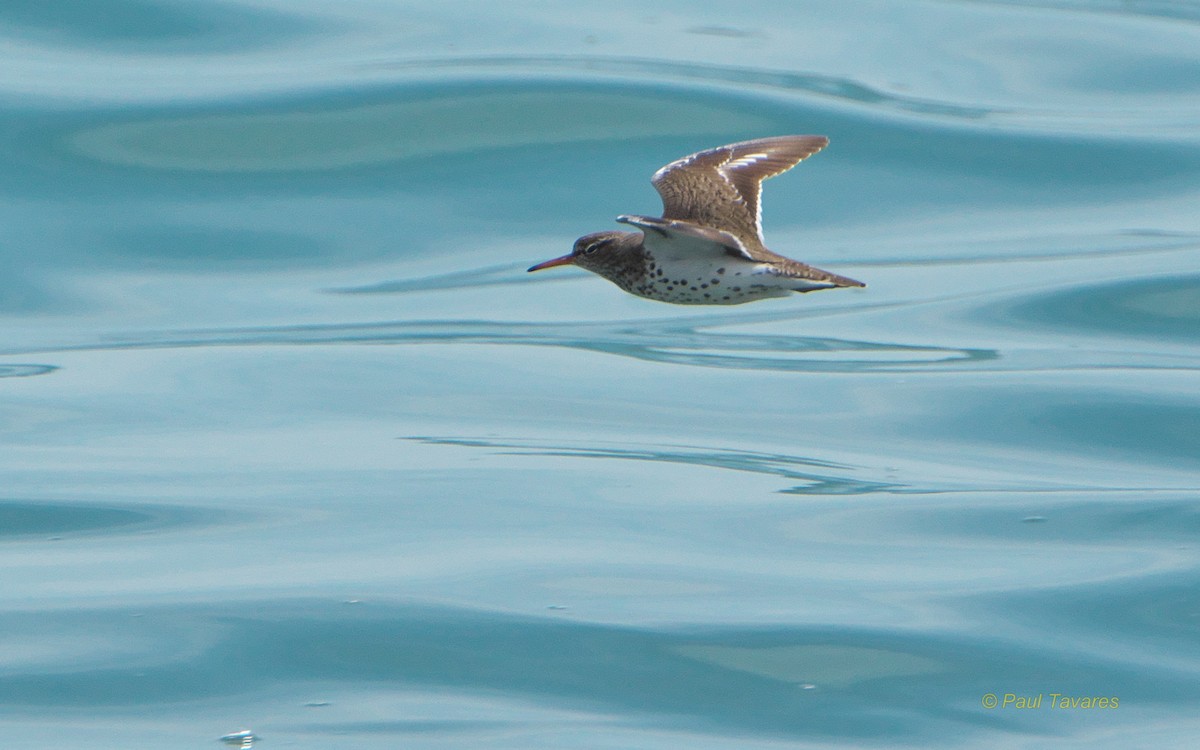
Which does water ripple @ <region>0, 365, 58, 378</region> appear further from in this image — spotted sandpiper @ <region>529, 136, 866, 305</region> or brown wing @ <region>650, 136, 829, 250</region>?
brown wing @ <region>650, 136, 829, 250</region>

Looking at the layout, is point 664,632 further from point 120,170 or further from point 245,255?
point 120,170

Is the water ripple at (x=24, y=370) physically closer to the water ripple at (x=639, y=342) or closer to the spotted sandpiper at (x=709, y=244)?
the water ripple at (x=639, y=342)

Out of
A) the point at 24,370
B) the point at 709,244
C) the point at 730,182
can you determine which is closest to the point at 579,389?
the point at 730,182

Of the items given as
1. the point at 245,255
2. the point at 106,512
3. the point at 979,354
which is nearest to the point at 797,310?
the point at 979,354

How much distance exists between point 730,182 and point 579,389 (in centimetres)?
336

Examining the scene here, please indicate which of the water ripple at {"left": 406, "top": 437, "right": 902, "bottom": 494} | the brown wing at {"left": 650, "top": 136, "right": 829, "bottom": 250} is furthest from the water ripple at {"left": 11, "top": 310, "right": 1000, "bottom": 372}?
the brown wing at {"left": 650, "top": 136, "right": 829, "bottom": 250}

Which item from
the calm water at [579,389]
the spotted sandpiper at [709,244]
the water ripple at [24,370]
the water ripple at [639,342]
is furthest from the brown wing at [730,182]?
the water ripple at [24,370]

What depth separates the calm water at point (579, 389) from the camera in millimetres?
8203

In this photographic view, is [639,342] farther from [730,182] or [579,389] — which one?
[730,182]

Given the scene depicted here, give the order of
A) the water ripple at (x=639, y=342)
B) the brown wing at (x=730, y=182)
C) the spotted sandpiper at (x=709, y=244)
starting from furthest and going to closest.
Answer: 1. the water ripple at (x=639, y=342)
2. the brown wing at (x=730, y=182)
3. the spotted sandpiper at (x=709, y=244)

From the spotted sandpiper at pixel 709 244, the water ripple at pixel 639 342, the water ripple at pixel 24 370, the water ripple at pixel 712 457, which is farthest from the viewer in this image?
the water ripple at pixel 639 342

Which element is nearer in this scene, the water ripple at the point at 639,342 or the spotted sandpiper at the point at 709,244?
the spotted sandpiper at the point at 709,244

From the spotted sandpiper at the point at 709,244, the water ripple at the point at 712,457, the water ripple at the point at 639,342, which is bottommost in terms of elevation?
the water ripple at the point at 712,457

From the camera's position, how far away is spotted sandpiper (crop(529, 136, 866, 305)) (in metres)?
8.12
